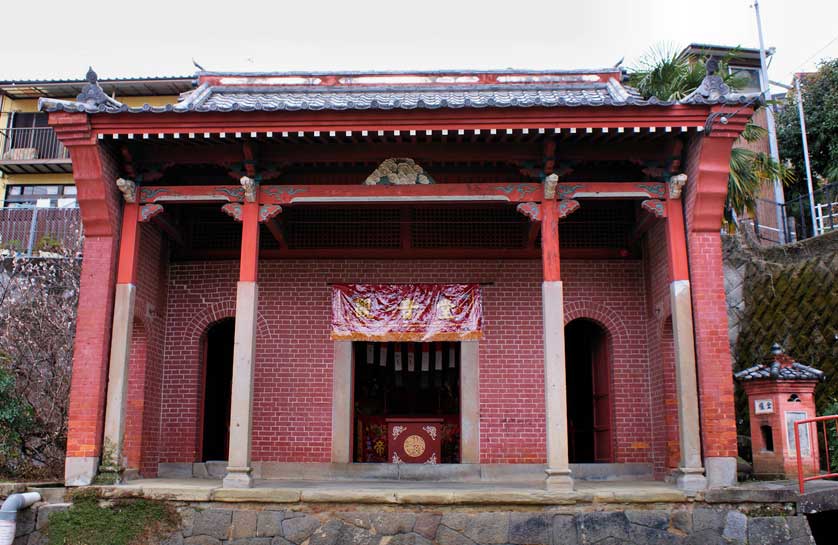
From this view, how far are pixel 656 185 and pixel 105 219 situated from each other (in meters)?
7.65

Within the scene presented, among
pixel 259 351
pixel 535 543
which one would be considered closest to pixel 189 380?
pixel 259 351

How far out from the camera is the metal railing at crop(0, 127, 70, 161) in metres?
25.9

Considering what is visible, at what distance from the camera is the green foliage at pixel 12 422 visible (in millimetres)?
11266

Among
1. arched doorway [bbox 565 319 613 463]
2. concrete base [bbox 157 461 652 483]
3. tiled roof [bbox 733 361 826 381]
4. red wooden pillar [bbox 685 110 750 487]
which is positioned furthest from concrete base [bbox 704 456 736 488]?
arched doorway [bbox 565 319 613 463]

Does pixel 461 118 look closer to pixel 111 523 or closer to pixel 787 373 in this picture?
pixel 787 373

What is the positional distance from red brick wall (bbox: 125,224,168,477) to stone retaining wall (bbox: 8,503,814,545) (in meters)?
2.76

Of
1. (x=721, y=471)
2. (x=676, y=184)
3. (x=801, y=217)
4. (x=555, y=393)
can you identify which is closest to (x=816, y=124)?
(x=801, y=217)

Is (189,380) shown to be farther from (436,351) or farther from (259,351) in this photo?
(436,351)

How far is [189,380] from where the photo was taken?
12.5m

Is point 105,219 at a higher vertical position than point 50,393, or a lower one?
higher

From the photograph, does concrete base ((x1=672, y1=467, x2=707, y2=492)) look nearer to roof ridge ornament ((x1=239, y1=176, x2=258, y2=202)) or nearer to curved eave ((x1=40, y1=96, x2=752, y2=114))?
curved eave ((x1=40, y1=96, x2=752, y2=114))

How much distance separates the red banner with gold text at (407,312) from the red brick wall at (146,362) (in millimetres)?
2911

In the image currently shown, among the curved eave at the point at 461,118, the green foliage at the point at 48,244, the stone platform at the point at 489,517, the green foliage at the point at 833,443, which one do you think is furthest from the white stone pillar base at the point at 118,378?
the green foliage at the point at 833,443

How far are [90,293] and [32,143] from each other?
19035 millimetres
